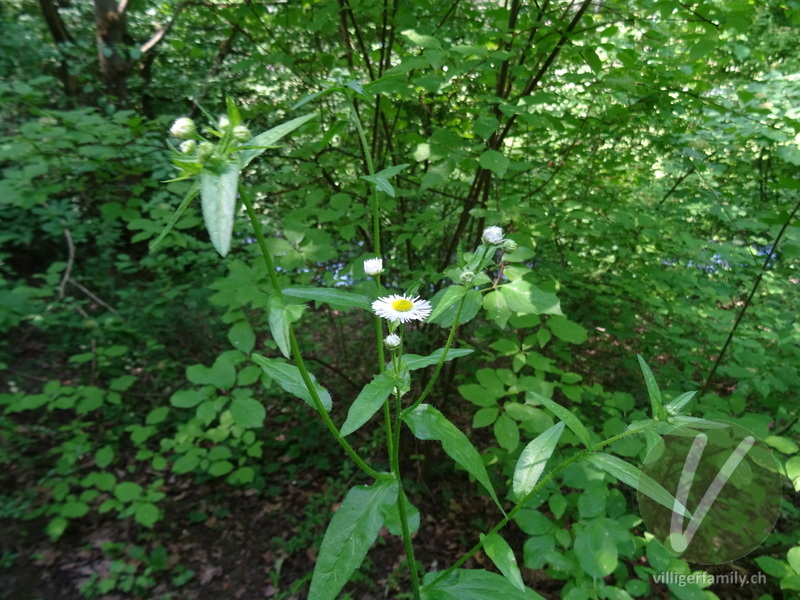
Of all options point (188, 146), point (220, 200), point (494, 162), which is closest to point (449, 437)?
point (220, 200)

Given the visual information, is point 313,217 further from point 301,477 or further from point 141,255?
A: point 141,255

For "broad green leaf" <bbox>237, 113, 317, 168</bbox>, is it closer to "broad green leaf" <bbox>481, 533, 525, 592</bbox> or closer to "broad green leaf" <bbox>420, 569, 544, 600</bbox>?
"broad green leaf" <bbox>481, 533, 525, 592</bbox>

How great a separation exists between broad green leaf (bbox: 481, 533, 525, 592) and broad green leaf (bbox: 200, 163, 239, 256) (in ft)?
2.49

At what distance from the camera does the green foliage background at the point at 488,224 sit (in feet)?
6.13

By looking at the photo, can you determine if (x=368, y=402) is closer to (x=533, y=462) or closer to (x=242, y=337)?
(x=533, y=462)

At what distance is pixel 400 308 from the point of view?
3.36 feet

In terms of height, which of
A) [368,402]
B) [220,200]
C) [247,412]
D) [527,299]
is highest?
[220,200]

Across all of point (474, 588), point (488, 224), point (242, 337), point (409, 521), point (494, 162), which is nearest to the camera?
point (474, 588)

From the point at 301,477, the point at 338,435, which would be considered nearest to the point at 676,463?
the point at 338,435

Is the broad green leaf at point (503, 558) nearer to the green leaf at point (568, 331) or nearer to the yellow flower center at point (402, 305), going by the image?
the yellow flower center at point (402, 305)

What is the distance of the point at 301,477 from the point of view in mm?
3160

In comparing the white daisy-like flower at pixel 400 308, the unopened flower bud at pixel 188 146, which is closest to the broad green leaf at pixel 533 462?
the white daisy-like flower at pixel 400 308

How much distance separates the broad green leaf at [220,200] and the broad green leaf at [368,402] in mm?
351

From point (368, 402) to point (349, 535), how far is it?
279 mm
